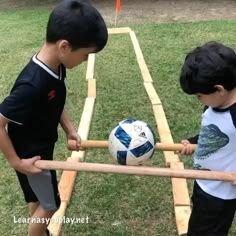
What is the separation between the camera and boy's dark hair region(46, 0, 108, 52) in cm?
200

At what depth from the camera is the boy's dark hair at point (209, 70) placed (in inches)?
74.4

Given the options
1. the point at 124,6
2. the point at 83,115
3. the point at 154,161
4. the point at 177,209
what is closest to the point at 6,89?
the point at 83,115

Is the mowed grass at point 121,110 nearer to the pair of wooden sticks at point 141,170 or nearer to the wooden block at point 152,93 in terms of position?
the wooden block at point 152,93

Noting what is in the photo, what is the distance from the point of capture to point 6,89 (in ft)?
17.0

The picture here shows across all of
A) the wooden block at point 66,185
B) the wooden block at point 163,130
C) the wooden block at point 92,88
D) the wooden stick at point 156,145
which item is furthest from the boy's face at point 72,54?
the wooden block at point 92,88

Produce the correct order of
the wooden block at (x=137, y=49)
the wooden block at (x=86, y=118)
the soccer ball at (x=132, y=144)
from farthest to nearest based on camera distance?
the wooden block at (x=137, y=49), the wooden block at (x=86, y=118), the soccer ball at (x=132, y=144)

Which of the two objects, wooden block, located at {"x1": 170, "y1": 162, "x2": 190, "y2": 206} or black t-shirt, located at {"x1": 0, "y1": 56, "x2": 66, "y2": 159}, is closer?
black t-shirt, located at {"x1": 0, "y1": 56, "x2": 66, "y2": 159}

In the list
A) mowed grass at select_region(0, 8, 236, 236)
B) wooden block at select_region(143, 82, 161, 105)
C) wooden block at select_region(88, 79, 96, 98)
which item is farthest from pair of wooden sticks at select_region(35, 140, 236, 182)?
wooden block at select_region(88, 79, 96, 98)

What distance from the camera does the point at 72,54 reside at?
2.08 m

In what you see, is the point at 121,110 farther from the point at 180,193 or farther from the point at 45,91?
the point at 45,91

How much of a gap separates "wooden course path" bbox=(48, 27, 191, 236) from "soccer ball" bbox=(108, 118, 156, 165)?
74 cm

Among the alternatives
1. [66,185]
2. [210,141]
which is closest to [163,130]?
[66,185]

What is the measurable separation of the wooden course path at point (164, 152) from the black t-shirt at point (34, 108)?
0.74m

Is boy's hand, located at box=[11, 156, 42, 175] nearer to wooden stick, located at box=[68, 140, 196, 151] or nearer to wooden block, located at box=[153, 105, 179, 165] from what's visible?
wooden stick, located at box=[68, 140, 196, 151]
